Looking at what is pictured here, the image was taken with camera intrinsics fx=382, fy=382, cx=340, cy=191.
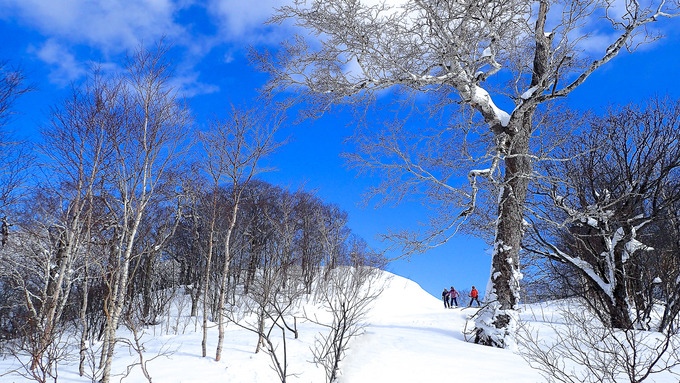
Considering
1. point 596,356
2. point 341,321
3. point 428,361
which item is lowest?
point 428,361

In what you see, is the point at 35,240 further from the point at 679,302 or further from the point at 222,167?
the point at 679,302

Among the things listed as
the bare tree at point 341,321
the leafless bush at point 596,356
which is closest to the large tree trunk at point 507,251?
the leafless bush at point 596,356

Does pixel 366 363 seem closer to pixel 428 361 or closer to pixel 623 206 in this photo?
pixel 428 361

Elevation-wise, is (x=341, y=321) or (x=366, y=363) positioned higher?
(x=341, y=321)

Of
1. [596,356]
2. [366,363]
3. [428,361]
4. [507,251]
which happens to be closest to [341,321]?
[428,361]

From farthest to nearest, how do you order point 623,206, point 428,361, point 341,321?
point 623,206
point 428,361
point 341,321

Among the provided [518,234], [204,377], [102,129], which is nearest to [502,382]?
[518,234]

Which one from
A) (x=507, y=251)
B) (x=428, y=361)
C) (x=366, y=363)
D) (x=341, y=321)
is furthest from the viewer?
(x=507, y=251)

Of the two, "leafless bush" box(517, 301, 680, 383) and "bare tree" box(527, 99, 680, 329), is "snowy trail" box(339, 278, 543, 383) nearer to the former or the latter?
"leafless bush" box(517, 301, 680, 383)

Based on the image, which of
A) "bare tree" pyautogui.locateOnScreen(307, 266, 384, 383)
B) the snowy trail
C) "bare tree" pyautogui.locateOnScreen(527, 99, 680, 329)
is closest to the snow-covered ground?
the snowy trail

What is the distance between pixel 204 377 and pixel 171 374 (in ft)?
2.21

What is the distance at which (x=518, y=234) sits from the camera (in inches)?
319

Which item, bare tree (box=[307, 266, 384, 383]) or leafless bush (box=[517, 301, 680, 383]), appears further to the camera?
bare tree (box=[307, 266, 384, 383])

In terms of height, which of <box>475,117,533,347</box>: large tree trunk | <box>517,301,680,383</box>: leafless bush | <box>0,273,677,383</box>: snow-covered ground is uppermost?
<box>475,117,533,347</box>: large tree trunk
